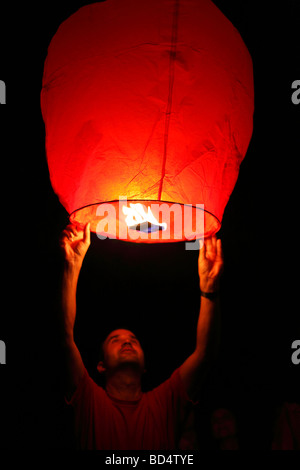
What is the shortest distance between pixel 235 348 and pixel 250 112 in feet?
5.08

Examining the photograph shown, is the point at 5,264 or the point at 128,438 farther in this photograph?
the point at 5,264

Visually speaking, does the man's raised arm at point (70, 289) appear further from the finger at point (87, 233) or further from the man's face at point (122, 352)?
the man's face at point (122, 352)

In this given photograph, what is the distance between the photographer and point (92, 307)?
255 centimetres

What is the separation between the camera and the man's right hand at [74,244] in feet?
5.63

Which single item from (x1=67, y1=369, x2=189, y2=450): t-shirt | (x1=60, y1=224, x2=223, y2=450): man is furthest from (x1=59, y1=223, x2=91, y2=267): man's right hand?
(x1=67, y1=369, x2=189, y2=450): t-shirt

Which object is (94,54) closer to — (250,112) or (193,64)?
(193,64)

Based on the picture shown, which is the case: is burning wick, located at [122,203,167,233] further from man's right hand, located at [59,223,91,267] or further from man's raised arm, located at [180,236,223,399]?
man's raised arm, located at [180,236,223,399]

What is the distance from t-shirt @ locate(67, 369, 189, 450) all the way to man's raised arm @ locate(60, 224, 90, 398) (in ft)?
0.21

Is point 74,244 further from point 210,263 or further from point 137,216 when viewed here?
point 210,263

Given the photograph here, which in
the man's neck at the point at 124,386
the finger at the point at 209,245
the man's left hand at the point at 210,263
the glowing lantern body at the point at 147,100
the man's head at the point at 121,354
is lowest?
the man's neck at the point at 124,386

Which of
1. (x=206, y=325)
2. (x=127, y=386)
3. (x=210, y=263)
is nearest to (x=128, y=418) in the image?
(x=127, y=386)

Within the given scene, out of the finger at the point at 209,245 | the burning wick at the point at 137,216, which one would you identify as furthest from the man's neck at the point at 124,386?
the burning wick at the point at 137,216

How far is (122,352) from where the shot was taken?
2.04 metres

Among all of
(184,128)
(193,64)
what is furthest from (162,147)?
(193,64)
